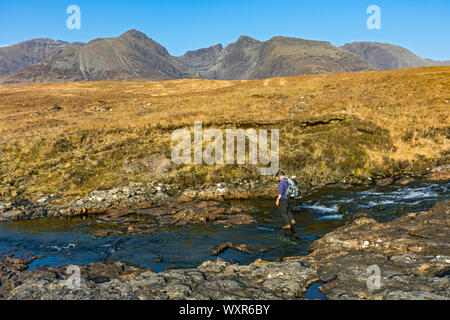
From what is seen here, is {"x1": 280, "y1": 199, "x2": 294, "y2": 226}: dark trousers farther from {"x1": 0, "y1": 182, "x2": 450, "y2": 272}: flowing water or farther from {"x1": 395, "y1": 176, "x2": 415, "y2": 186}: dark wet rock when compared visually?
{"x1": 395, "y1": 176, "x2": 415, "y2": 186}: dark wet rock

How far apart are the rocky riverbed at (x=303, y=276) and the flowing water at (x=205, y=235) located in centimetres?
136

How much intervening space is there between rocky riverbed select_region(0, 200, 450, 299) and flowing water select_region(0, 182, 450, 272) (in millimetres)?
1358

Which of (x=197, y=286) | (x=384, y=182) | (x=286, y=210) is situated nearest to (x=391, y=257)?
(x=286, y=210)

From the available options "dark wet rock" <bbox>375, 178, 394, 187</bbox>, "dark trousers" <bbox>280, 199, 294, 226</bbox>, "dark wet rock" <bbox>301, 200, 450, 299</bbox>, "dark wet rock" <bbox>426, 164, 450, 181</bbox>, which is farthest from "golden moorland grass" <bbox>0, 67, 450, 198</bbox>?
"dark wet rock" <bbox>301, 200, 450, 299</bbox>

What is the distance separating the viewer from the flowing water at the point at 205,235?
1269 centimetres

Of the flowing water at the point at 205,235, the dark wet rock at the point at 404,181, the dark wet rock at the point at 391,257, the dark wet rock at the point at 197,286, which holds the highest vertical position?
the dark wet rock at the point at 404,181

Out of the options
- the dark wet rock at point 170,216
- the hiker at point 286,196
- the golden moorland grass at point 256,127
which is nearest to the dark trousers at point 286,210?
the hiker at point 286,196

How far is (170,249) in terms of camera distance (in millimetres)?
13492

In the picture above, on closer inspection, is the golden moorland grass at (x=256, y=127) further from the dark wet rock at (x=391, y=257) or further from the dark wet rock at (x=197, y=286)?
the dark wet rock at (x=197, y=286)

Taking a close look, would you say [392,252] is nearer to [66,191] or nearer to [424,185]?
[424,185]

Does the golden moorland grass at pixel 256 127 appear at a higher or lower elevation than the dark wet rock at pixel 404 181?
higher

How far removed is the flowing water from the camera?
12688 mm
